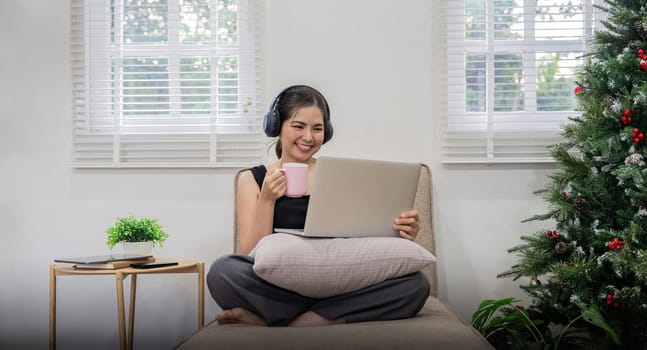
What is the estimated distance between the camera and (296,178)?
78.6 inches

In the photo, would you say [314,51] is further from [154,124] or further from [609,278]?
[609,278]

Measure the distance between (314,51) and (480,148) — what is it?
2.73 feet

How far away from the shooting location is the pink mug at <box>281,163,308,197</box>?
200cm

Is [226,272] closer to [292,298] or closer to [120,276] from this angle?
[292,298]

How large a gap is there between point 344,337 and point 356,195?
1.34ft

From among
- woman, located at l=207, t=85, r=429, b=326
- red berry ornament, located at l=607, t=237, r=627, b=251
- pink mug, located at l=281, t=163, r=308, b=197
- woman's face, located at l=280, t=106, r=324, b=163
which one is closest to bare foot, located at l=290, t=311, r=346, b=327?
woman, located at l=207, t=85, r=429, b=326

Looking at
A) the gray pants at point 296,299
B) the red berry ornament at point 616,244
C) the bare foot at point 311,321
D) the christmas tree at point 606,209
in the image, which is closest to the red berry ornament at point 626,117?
the christmas tree at point 606,209

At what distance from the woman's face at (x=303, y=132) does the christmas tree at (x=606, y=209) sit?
35.9 inches

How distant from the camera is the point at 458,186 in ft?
9.61

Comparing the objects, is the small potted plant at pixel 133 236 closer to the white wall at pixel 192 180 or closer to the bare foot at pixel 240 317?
the white wall at pixel 192 180

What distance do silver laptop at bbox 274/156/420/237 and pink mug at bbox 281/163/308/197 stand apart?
0.50ft

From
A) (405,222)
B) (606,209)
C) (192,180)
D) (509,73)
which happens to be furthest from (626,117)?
(192,180)

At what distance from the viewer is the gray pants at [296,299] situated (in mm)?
1817

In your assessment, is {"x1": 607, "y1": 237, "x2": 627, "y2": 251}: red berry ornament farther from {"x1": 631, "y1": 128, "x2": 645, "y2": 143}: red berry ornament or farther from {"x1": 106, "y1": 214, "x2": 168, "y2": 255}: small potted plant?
{"x1": 106, "y1": 214, "x2": 168, "y2": 255}: small potted plant
